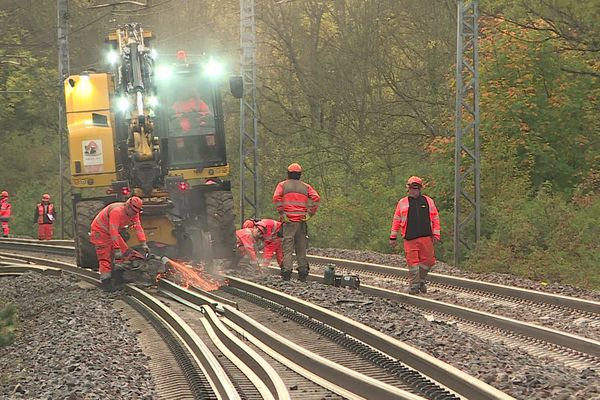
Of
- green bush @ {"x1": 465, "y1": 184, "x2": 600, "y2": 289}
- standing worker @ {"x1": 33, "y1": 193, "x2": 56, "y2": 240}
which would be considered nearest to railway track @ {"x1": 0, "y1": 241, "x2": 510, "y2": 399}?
green bush @ {"x1": 465, "y1": 184, "x2": 600, "y2": 289}

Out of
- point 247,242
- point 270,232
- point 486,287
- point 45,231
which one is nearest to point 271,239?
point 270,232

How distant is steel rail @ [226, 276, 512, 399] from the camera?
23.0 ft

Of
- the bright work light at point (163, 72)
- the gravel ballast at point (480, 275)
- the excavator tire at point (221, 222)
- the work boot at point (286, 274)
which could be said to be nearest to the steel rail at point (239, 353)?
the work boot at point (286, 274)

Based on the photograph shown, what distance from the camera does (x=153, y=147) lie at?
16.9m

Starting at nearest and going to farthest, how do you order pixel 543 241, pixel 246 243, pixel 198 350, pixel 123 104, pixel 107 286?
pixel 198 350, pixel 107 286, pixel 123 104, pixel 246 243, pixel 543 241

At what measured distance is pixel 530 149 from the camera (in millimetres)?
22328

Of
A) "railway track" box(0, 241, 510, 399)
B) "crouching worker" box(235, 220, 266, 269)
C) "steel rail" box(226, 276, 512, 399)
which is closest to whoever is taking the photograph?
"steel rail" box(226, 276, 512, 399)

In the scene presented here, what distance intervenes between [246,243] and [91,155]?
357cm

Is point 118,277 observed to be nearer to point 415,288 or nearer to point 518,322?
A: point 415,288

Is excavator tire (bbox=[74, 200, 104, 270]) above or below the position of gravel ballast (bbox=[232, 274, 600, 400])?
above

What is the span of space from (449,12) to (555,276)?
13896mm

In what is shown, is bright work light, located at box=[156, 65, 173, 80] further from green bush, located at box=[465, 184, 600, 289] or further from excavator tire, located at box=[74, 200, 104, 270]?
green bush, located at box=[465, 184, 600, 289]

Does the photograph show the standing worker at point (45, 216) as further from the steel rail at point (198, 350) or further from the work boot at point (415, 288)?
the work boot at point (415, 288)

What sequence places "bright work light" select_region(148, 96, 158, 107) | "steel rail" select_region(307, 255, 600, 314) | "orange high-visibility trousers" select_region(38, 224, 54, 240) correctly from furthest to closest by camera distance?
1. "orange high-visibility trousers" select_region(38, 224, 54, 240)
2. "bright work light" select_region(148, 96, 158, 107)
3. "steel rail" select_region(307, 255, 600, 314)
